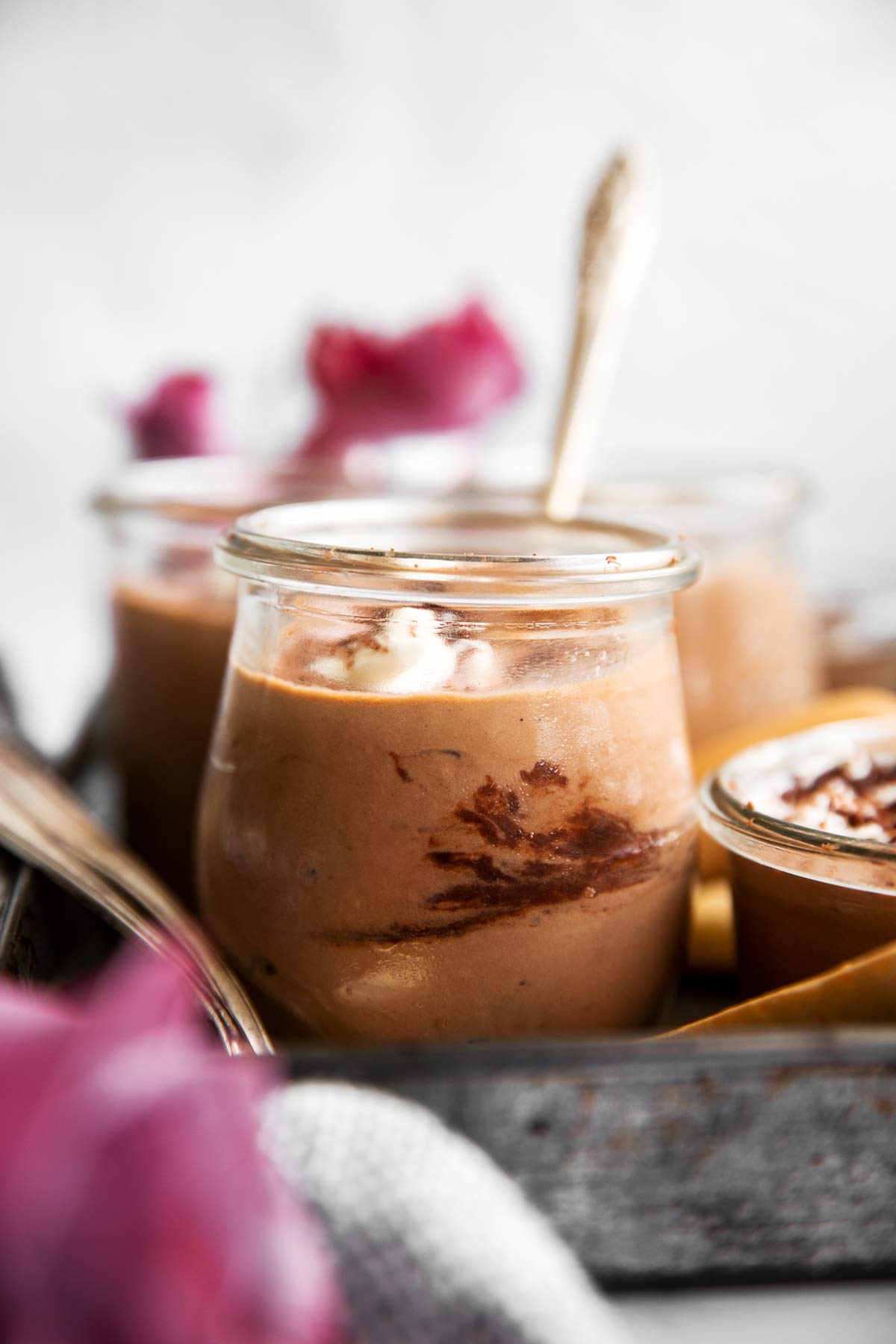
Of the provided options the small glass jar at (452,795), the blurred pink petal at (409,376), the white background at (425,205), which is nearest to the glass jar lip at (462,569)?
the small glass jar at (452,795)

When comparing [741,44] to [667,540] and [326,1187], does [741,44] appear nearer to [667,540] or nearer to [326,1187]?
[667,540]

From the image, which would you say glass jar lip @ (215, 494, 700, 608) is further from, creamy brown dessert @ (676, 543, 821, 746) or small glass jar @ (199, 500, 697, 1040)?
creamy brown dessert @ (676, 543, 821, 746)

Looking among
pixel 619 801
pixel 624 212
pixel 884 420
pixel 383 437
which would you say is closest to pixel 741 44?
pixel 884 420

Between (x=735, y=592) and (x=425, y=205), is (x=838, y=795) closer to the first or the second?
(x=735, y=592)

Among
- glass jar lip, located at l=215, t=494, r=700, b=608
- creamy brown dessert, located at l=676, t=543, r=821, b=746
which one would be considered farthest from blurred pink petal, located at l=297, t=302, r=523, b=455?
glass jar lip, located at l=215, t=494, r=700, b=608

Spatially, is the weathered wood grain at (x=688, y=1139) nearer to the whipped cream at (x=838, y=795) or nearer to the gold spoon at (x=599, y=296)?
the whipped cream at (x=838, y=795)
